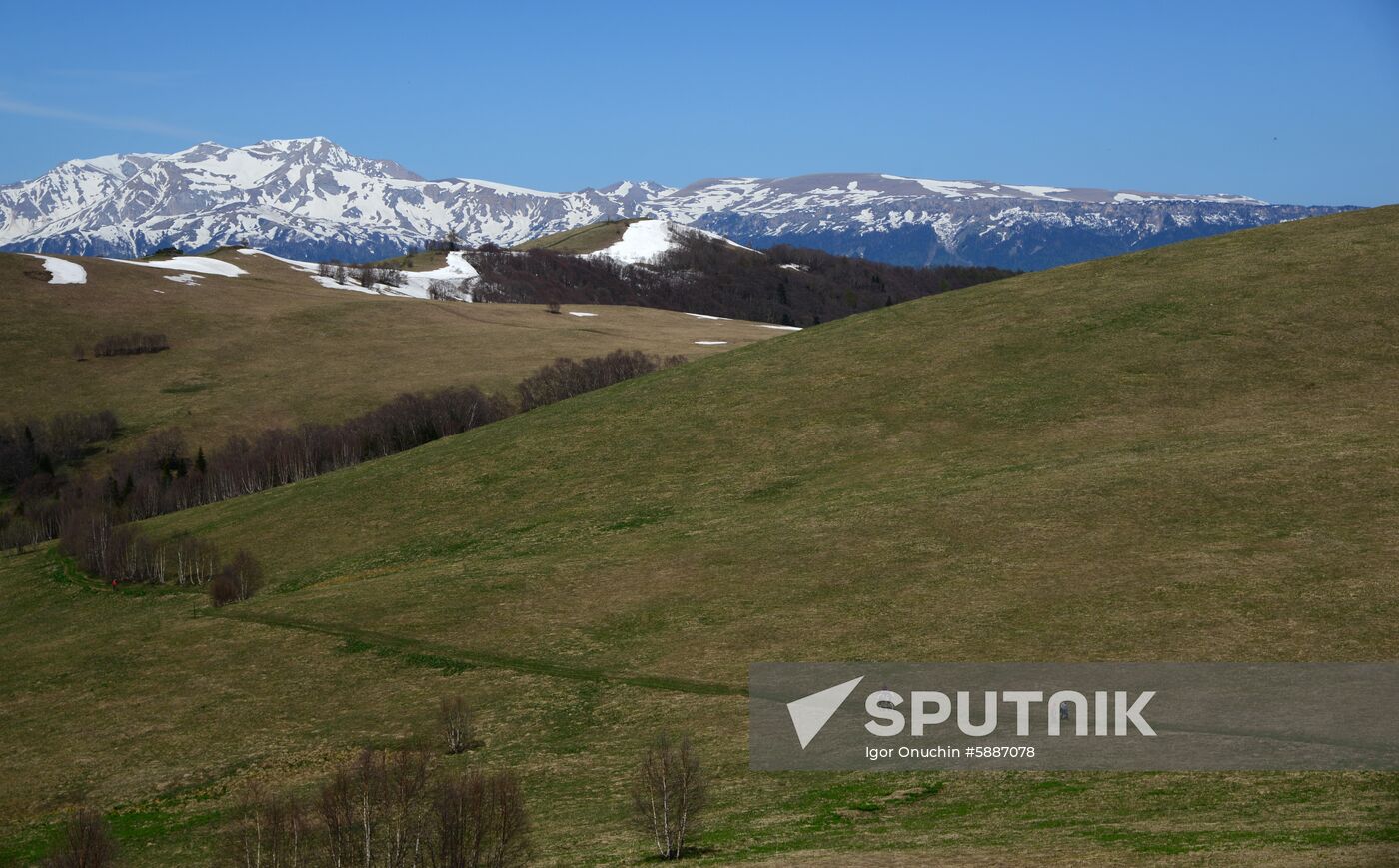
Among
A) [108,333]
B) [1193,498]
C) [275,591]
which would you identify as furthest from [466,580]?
[108,333]

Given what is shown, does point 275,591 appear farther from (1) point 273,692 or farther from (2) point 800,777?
(2) point 800,777

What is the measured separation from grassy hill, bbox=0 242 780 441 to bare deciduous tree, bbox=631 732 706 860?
106m

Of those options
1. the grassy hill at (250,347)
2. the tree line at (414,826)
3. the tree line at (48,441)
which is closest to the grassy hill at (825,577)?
the tree line at (414,826)

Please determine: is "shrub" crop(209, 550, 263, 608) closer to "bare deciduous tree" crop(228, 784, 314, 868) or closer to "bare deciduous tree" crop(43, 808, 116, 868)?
"bare deciduous tree" crop(228, 784, 314, 868)

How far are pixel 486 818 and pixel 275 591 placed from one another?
143ft

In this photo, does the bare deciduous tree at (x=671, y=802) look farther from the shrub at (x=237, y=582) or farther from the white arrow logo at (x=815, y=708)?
the shrub at (x=237, y=582)

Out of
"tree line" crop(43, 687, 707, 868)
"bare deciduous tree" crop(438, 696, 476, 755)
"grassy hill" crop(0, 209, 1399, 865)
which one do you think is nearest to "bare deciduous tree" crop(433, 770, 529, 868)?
"tree line" crop(43, 687, 707, 868)

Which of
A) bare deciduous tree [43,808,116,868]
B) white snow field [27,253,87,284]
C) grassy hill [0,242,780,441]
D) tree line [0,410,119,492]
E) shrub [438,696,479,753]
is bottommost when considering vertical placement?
shrub [438,696,479,753]

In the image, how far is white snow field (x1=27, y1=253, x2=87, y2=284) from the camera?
184 m

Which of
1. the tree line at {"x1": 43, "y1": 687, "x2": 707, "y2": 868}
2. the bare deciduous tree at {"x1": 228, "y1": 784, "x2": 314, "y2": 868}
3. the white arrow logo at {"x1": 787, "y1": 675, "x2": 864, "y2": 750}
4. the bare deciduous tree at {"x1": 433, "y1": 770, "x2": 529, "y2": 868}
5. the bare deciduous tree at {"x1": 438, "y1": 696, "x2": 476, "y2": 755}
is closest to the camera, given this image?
the bare deciduous tree at {"x1": 433, "y1": 770, "x2": 529, "y2": 868}

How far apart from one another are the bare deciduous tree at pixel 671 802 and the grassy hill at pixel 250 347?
10574 centimetres

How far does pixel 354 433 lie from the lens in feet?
392

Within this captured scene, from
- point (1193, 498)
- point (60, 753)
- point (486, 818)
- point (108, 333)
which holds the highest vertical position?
point (108, 333)

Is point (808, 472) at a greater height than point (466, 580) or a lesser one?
greater
